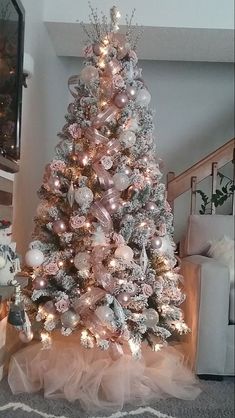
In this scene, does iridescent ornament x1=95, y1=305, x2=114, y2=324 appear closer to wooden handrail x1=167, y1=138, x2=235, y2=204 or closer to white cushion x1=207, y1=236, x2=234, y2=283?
white cushion x1=207, y1=236, x2=234, y2=283

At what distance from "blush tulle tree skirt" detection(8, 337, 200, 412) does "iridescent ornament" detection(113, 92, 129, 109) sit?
2.45 ft

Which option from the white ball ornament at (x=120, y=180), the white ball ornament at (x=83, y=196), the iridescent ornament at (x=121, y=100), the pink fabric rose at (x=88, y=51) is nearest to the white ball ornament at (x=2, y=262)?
the white ball ornament at (x=83, y=196)

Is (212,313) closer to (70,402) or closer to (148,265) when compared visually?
(148,265)

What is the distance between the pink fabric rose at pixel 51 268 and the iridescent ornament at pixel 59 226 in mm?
97

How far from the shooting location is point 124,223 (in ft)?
4.09

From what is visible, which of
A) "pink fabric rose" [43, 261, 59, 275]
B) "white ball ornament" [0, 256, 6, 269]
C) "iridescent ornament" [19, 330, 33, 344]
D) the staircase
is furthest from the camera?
the staircase

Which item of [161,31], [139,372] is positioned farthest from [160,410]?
[161,31]

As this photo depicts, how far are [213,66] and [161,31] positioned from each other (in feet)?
1.67

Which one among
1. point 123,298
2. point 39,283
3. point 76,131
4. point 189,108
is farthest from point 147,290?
point 189,108

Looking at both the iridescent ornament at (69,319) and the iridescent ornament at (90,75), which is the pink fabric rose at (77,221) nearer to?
the iridescent ornament at (69,319)

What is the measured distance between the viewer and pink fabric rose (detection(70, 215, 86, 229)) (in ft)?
3.98

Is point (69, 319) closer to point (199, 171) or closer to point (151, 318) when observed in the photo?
point (151, 318)

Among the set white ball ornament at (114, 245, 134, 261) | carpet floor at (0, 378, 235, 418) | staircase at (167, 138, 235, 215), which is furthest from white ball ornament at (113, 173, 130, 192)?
carpet floor at (0, 378, 235, 418)

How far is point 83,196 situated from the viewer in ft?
3.98
